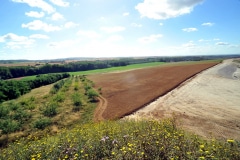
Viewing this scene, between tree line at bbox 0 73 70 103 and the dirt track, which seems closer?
the dirt track

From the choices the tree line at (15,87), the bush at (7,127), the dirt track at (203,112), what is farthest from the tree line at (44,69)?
the dirt track at (203,112)

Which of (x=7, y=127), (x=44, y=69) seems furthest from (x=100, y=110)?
(x=44, y=69)

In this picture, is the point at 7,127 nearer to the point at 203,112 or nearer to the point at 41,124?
the point at 41,124

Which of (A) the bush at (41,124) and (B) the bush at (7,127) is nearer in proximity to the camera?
(B) the bush at (7,127)

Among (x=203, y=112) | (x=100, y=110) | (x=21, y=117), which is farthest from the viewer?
(x=100, y=110)

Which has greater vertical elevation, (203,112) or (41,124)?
(41,124)

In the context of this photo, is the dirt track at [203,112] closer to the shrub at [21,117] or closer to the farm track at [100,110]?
the farm track at [100,110]

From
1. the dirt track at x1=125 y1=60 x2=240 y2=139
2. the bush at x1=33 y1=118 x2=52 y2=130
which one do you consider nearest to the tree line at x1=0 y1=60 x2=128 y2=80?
the bush at x1=33 y1=118 x2=52 y2=130

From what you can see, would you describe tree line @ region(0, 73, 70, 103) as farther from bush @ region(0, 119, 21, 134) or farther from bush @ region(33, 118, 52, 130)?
bush @ region(33, 118, 52, 130)

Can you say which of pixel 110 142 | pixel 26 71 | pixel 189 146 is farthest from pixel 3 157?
pixel 26 71

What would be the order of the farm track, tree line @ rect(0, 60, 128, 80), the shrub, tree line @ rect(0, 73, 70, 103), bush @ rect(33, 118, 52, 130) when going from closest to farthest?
bush @ rect(33, 118, 52, 130)
the shrub
the farm track
tree line @ rect(0, 73, 70, 103)
tree line @ rect(0, 60, 128, 80)

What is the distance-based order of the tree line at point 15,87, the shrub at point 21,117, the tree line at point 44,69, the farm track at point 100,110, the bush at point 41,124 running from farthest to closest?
the tree line at point 44,69 → the tree line at point 15,87 → the farm track at point 100,110 → the shrub at point 21,117 → the bush at point 41,124

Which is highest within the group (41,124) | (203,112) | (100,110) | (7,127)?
(7,127)
